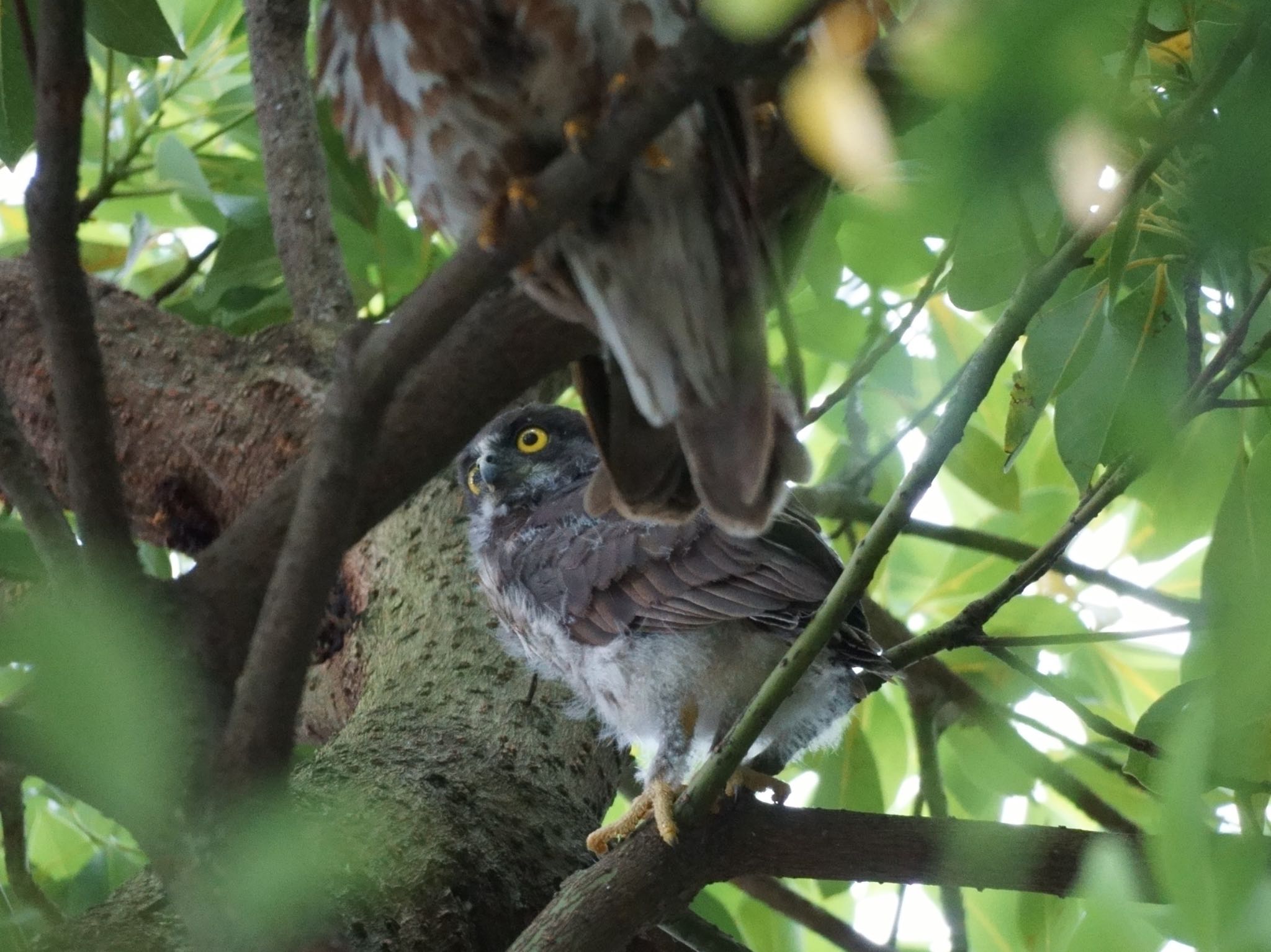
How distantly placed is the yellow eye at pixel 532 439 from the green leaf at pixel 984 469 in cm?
116

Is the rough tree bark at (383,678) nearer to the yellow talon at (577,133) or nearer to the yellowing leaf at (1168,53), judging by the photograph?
the yellow talon at (577,133)

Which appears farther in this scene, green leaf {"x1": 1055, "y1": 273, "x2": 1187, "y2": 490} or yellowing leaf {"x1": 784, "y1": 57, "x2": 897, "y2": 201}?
green leaf {"x1": 1055, "y1": 273, "x2": 1187, "y2": 490}

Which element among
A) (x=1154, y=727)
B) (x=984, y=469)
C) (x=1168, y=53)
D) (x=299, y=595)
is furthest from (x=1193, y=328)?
(x=984, y=469)

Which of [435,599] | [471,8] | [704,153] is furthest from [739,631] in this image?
[471,8]

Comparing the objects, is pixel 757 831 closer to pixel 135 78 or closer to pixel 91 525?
pixel 91 525

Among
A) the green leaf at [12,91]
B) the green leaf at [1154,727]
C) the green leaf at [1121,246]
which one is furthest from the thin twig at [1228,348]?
the green leaf at [12,91]

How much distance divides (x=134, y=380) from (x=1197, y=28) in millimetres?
2137

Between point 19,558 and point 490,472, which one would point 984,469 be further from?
point 19,558

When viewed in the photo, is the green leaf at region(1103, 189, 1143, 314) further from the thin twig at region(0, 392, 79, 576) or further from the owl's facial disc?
the owl's facial disc

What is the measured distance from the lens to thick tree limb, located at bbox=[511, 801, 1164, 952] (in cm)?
154

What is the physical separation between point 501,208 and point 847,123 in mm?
759

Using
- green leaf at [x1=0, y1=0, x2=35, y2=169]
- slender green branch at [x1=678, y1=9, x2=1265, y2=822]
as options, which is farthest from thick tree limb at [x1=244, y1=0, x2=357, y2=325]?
slender green branch at [x1=678, y1=9, x2=1265, y2=822]

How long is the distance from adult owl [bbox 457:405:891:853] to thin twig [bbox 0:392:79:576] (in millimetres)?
1257

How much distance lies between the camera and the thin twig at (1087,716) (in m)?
1.64
